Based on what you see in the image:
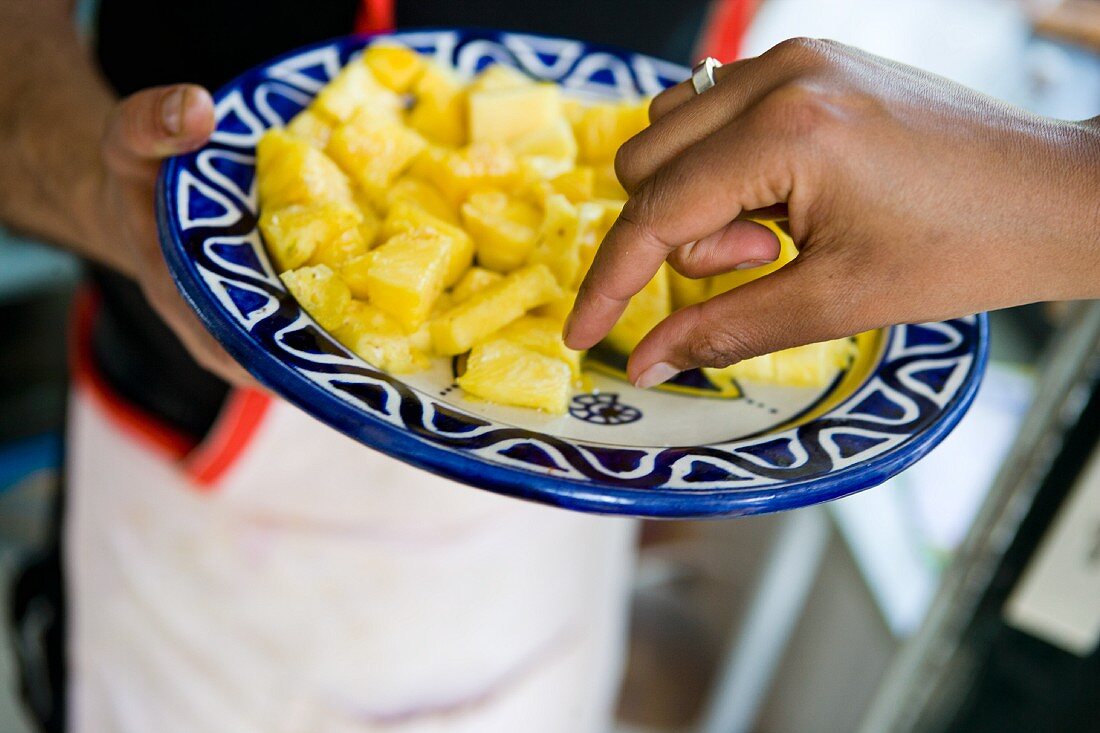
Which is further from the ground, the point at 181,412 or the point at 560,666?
the point at 181,412

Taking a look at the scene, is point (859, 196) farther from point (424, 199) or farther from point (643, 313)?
point (424, 199)

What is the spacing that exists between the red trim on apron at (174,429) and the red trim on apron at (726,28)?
2.84 ft

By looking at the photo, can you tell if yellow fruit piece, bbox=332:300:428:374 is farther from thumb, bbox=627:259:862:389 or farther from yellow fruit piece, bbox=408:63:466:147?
yellow fruit piece, bbox=408:63:466:147

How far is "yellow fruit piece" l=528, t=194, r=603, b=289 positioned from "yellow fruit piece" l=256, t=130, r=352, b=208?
221mm

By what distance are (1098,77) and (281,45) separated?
146cm

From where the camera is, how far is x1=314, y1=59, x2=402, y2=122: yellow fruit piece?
104 centimetres

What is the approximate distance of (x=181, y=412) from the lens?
1355mm

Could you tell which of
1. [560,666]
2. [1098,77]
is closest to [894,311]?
[560,666]

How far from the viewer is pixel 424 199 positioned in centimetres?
97

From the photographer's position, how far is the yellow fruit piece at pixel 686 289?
3.12 ft

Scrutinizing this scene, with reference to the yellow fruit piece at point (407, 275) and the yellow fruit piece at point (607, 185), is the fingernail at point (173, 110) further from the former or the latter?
the yellow fruit piece at point (607, 185)

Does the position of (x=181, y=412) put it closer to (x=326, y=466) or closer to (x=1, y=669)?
(x=326, y=466)

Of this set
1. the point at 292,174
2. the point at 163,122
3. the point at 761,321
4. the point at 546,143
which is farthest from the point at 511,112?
the point at 761,321

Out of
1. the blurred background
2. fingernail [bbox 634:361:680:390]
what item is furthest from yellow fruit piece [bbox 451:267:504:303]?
the blurred background
